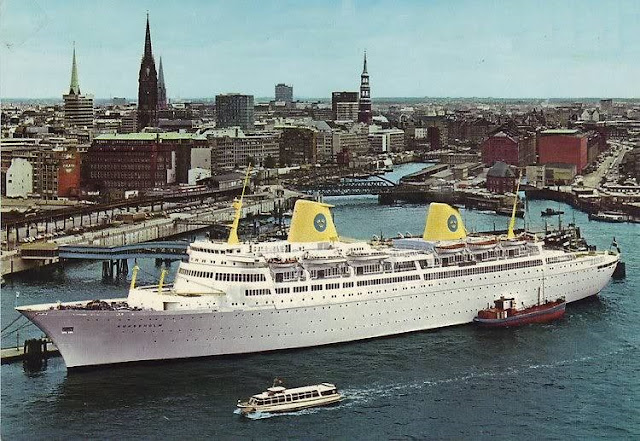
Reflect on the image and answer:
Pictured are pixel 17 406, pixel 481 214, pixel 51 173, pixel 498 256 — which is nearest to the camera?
pixel 17 406

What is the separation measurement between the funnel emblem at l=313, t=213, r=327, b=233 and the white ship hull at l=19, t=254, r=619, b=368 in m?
1.03

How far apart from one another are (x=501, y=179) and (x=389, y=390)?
656 inches

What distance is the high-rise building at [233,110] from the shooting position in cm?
4316

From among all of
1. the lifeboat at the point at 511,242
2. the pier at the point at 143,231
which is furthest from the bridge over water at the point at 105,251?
the lifeboat at the point at 511,242

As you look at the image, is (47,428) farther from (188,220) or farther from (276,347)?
(188,220)

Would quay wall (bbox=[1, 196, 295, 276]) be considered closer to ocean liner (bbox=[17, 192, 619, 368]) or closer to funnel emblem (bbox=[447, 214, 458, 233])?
ocean liner (bbox=[17, 192, 619, 368])

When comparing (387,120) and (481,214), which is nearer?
(481,214)

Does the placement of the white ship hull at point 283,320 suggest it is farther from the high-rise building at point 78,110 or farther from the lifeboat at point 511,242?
the high-rise building at point 78,110

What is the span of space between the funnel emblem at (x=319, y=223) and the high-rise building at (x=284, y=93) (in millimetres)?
23383

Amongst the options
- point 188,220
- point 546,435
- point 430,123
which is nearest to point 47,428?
point 546,435

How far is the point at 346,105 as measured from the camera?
45.6 metres

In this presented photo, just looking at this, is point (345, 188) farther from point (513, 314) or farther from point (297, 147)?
point (513, 314)

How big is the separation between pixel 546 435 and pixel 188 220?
1367 centimetres

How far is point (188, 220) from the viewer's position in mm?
21281
